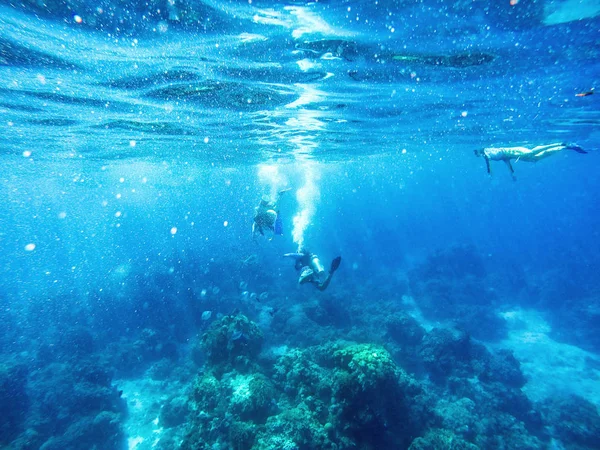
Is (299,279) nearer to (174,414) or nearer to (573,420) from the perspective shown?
(174,414)

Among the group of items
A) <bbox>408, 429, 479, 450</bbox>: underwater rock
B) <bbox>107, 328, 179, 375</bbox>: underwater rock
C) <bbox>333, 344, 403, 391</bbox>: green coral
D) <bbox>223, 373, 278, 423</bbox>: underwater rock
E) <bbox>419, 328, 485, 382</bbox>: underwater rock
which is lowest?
<bbox>107, 328, 179, 375</bbox>: underwater rock

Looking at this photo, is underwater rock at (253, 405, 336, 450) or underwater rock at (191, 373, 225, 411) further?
underwater rock at (191, 373, 225, 411)

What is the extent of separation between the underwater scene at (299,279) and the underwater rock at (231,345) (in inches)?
2.6

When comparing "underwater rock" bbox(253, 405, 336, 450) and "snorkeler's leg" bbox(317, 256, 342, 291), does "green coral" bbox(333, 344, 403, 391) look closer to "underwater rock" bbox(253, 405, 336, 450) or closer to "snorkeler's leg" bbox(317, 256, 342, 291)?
"underwater rock" bbox(253, 405, 336, 450)

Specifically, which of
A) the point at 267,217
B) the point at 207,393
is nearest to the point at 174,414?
the point at 207,393

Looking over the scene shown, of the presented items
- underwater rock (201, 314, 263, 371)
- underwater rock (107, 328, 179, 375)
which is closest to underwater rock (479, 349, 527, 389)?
underwater rock (201, 314, 263, 371)

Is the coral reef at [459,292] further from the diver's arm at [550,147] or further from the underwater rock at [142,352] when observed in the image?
the underwater rock at [142,352]

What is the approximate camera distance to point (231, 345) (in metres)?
10.7

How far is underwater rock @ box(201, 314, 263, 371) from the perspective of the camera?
10430 millimetres

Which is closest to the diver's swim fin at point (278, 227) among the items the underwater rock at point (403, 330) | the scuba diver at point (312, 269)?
the scuba diver at point (312, 269)

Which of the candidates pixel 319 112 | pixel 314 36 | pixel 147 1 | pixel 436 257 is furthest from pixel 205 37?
pixel 436 257

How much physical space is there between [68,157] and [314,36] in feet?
80.4

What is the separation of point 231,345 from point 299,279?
139 inches

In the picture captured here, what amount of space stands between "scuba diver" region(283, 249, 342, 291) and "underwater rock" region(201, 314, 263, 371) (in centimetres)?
281
